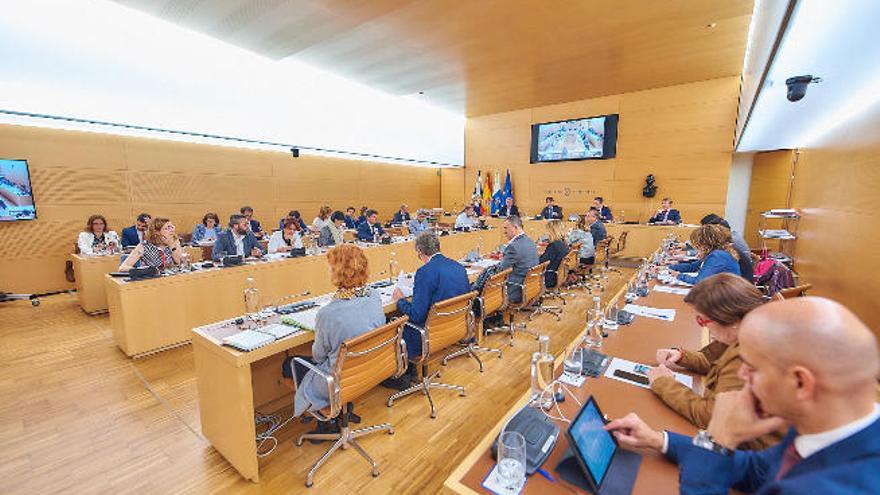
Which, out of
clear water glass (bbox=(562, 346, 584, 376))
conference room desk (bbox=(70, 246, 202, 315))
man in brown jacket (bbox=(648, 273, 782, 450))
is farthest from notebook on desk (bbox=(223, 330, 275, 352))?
conference room desk (bbox=(70, 246, 202, 315))

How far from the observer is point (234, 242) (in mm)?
5301

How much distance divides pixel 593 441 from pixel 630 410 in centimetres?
44

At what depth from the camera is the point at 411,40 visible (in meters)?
5.96

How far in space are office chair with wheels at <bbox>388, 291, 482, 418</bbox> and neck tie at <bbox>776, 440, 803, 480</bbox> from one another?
2.01 metres

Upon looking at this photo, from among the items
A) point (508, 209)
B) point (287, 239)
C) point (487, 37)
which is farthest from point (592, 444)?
point (508, 209)

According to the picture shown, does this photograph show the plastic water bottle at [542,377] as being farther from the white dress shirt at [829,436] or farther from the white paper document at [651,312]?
the white paper document at [651,312]

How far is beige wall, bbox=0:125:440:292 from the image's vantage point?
19.3ft

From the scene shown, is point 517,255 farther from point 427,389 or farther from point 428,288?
point 427,389

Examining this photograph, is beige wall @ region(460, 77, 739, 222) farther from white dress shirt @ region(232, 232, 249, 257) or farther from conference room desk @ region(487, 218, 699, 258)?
white dress shirt @ region(232, 232, 249, 257)

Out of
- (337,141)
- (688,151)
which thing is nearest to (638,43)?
(688,151)

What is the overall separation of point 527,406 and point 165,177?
8.84m

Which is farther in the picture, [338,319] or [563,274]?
[563,274]

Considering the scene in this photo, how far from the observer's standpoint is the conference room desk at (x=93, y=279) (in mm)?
5008

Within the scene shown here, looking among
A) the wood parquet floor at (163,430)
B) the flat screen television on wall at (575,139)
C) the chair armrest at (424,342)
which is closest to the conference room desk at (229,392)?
the wood parquet floor at (163,430)
